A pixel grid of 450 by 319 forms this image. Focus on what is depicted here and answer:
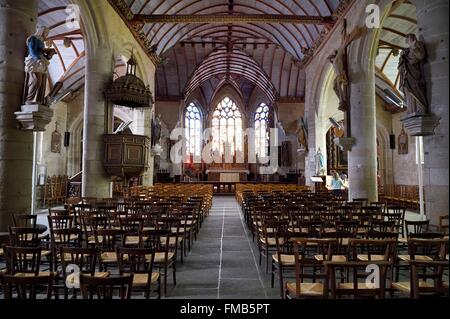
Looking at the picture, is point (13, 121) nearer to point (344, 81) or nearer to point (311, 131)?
point (344, 81)

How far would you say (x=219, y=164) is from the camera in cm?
3155

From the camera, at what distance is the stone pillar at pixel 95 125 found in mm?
11547

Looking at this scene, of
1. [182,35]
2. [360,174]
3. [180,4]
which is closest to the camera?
[360,174]

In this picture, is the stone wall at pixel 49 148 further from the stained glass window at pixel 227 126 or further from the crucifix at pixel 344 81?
the stained glass window at pixel 227 126

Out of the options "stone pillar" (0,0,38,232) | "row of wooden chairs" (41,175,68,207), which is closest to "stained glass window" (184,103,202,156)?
"row of wooden chairs" (41,175,68,207)

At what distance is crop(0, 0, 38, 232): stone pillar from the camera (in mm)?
6984

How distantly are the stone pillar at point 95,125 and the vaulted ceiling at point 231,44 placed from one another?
12.6ft

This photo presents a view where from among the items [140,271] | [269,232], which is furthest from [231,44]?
[140,271]

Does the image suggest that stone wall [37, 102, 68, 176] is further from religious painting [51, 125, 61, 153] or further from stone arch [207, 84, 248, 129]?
stone arch [207, 84, 248, 129]

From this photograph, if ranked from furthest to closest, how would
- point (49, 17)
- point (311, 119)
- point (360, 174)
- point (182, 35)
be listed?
point (182, 35)
point (311, 119)
point (49, 17)
point (360, 174)

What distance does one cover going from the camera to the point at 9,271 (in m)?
3.57

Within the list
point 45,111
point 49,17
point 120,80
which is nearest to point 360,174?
point 120,80

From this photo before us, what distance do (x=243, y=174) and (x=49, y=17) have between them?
19.5 meters
